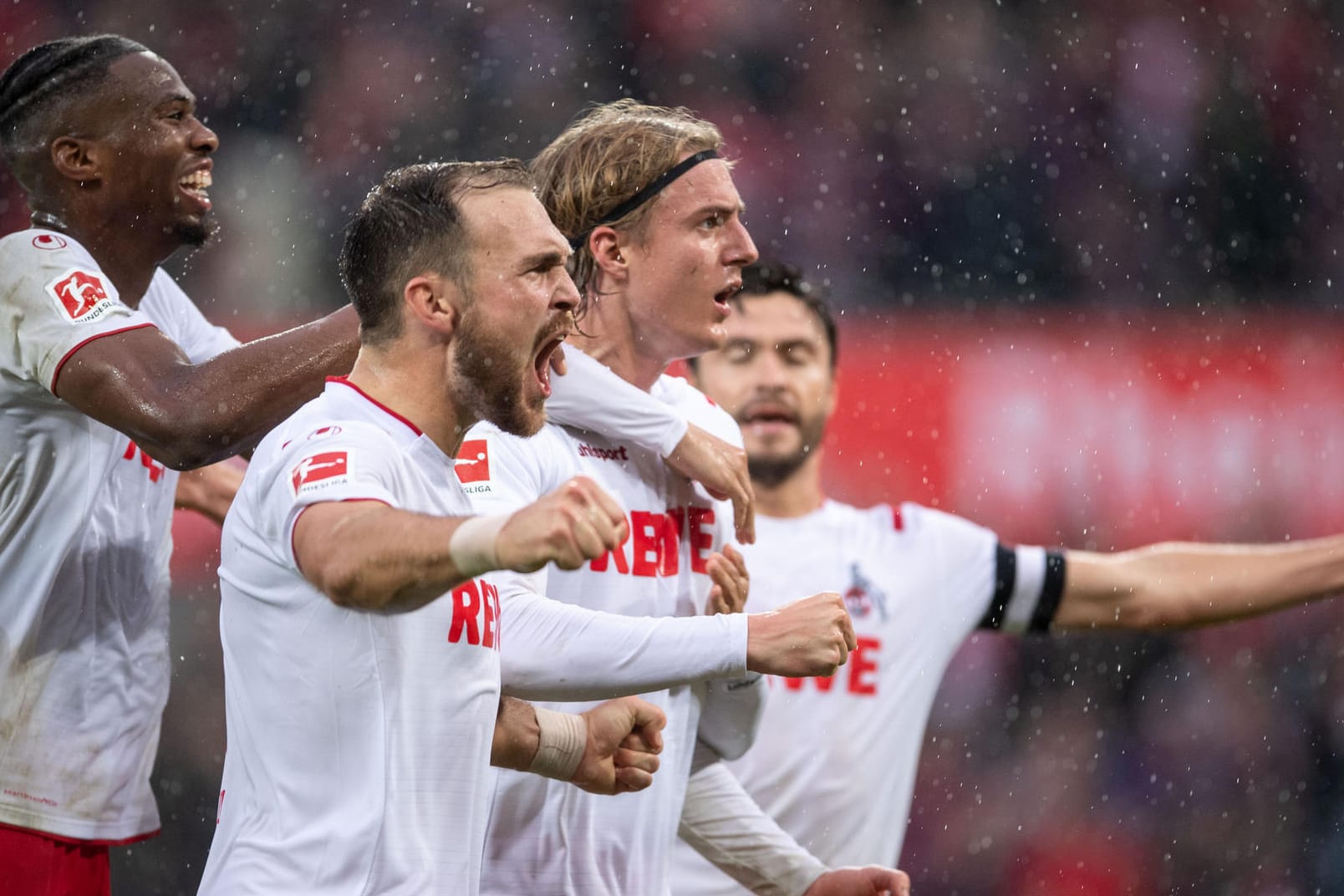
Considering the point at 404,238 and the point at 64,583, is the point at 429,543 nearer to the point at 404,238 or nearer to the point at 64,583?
the point at 404,238

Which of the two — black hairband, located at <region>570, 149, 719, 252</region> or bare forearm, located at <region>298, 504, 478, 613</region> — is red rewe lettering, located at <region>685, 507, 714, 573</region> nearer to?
black hairband, located at <region>570, 149, 719, 252</region>

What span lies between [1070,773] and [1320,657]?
1393 mm

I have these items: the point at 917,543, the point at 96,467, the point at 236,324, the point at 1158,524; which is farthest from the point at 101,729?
the point at 1158,524

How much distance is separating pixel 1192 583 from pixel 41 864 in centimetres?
288

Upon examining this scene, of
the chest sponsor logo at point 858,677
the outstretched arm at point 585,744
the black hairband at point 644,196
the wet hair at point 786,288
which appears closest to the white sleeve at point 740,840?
the outstretched arm at point 585,744

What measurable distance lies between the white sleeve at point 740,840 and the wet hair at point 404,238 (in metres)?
1.36

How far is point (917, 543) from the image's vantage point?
472 cm

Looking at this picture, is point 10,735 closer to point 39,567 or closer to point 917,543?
point 39,567

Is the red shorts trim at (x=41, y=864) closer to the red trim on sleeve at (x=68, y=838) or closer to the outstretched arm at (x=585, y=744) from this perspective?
the red trim on sleeve at (x=68, y=838)

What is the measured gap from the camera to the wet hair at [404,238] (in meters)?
2.23

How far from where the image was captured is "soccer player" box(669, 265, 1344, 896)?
14.5 feet

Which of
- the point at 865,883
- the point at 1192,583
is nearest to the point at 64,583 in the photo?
the point at 865,883

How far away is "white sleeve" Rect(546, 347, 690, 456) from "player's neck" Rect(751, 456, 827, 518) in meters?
1.93

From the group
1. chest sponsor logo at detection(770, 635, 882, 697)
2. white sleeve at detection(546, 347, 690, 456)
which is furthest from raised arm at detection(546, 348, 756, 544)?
chest sponsor logo at detection(770, 635, 882, 697)
